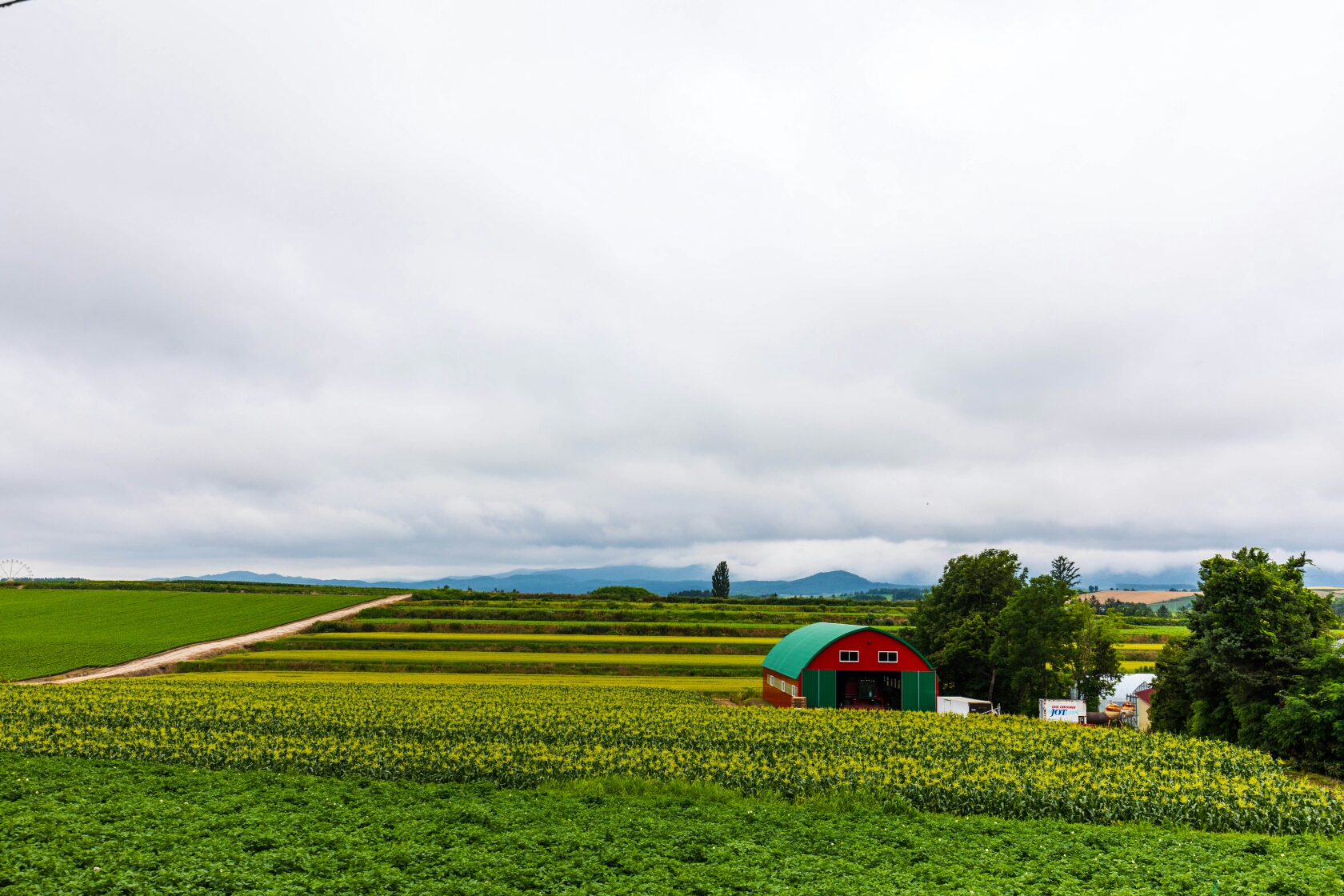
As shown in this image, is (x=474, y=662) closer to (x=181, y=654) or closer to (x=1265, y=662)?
(x=181, y=654)

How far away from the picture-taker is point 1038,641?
4825cm

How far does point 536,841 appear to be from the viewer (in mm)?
15703

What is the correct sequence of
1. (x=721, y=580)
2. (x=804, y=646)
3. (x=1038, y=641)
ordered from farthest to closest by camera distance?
(x=721, y=580)
(x=1038, y=641)
(x=804, y=646)

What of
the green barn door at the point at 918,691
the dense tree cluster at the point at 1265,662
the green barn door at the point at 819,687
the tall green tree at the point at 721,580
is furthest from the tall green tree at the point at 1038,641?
the tall green tree at the point at 721,580

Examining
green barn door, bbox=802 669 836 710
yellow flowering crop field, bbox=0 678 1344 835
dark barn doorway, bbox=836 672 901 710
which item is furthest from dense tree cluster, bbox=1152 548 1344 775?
green barn door, bbox=802 669 836 710

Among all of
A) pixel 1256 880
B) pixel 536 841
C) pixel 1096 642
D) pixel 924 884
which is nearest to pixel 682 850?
pixel 536 841

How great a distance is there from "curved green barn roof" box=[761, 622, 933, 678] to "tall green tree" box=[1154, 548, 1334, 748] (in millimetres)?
14391

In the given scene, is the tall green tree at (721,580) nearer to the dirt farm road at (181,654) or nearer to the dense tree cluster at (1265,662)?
the dirt farm road at (181,654)

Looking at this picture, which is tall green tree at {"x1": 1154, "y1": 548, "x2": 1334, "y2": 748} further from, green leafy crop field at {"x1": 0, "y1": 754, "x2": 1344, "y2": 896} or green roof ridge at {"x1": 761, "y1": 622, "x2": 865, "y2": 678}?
green leafy crop field at {"x1": 0, "y1": 754, "x2": 1344, "y2": 896}

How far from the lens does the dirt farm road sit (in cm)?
5203

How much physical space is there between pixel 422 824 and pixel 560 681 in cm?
3696

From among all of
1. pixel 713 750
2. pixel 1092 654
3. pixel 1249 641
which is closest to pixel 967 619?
pixel 1092 654

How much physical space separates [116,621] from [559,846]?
86.2 meters

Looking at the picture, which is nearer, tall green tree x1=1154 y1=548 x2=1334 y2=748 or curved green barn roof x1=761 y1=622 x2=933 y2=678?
tall green tree x1=1154 y1=548 x2=1334 y2=748
